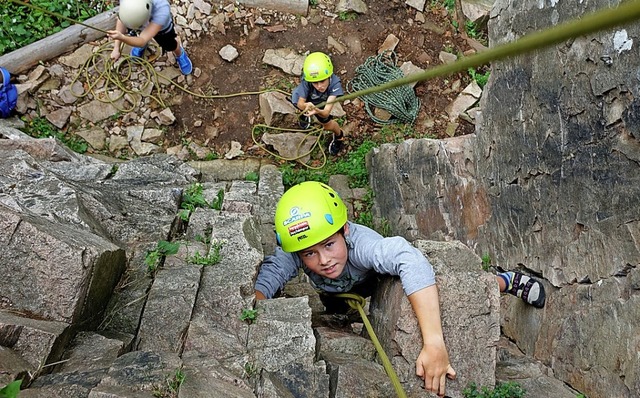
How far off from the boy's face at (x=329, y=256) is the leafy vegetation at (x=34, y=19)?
569cm

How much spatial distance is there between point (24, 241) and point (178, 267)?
91 centimetres

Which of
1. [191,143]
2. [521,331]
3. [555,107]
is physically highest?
[191,143]

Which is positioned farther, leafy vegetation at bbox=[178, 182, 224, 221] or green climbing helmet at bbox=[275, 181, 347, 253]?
leafy vegetation at bbox=[178, 182, 224, 221]

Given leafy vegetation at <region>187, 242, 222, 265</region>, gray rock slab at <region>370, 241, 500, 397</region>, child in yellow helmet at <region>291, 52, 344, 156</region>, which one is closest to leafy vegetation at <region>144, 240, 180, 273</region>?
leafy vegetation at <region>187, 242, 222, 265</region>

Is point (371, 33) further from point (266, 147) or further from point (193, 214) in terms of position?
point (193, 214)

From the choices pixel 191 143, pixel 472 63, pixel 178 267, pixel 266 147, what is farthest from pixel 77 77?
pixel 472 63

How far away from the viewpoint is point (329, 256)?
3.12 metres

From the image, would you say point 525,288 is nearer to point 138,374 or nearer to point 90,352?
point 138,374

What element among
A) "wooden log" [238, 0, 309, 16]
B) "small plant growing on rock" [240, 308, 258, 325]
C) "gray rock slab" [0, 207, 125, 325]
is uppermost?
"wooden log" [238, 0, 309, 16]

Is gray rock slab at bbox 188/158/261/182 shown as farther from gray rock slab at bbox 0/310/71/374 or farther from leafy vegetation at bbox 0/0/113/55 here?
gray rock slab at bbox 0/310/71/374

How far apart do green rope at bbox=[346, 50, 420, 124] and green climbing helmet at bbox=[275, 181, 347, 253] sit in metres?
4.24

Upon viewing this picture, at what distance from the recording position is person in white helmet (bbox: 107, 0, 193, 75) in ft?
20.3

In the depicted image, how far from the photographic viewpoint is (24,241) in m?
2.46

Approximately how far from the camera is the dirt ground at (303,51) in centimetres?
725
